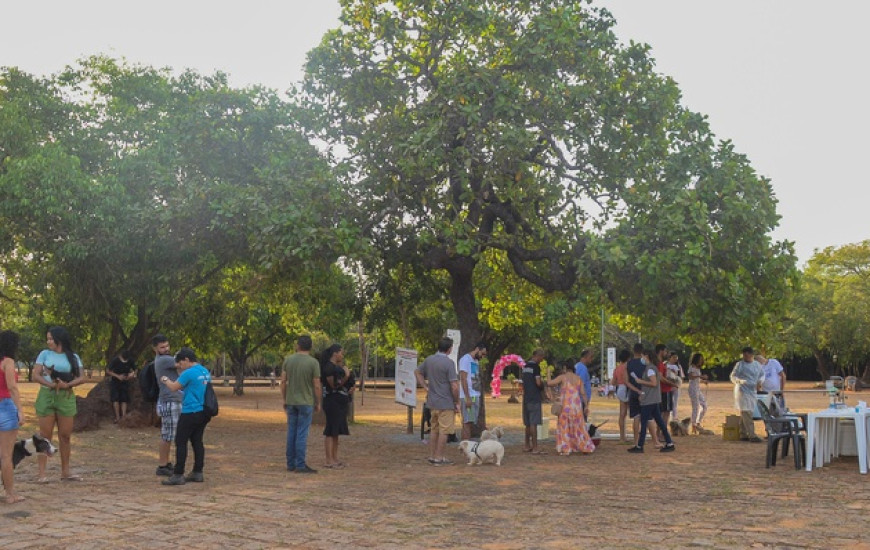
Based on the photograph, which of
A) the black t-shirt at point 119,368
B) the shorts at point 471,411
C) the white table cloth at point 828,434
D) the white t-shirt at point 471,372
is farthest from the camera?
the black t-shirt at point 119,368

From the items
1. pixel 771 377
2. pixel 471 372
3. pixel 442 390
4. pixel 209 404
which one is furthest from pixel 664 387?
pixel 209 404

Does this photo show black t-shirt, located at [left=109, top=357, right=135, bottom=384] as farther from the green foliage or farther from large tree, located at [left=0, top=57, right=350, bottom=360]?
the green foliage

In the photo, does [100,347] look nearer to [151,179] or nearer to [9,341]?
[151,179]

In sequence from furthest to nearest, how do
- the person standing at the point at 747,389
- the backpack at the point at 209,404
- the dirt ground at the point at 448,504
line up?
the person standing at the point at 747,389 → the backpack at the point at 209,404 → the dirt ground at the point at 448,504

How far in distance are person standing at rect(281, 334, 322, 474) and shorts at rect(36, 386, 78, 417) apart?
276 centimetres

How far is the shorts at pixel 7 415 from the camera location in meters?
8.68

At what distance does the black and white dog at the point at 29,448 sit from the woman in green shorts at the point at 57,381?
29cm

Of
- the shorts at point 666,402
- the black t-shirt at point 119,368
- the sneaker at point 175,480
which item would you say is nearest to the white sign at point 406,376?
the shorts at point 666,402

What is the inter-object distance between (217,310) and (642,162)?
1380 cm

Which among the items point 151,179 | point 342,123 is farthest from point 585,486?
point 151,179

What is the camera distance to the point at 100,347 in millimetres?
35344

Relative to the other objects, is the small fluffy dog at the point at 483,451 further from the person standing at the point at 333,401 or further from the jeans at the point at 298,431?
the jeans at the point at 298,431

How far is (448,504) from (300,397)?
11.0 ft

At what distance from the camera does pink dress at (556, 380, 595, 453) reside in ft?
46.9
